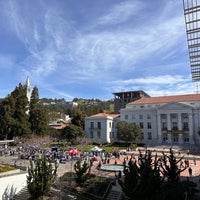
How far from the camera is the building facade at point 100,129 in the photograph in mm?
60303

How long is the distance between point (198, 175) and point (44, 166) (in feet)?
58.4

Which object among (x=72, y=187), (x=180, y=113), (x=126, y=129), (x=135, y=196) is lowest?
(x=72, y=187)

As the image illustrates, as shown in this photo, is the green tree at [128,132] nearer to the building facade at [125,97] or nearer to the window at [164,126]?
the window at [164,126]

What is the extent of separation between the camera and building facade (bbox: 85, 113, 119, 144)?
60303 mm

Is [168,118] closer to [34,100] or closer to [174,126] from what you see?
[174,126]

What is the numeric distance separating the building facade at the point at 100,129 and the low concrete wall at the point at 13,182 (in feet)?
121

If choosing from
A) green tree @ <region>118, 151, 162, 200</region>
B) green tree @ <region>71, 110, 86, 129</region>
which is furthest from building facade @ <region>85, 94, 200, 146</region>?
green tree @ <region>118, 151, 162, 200</region>

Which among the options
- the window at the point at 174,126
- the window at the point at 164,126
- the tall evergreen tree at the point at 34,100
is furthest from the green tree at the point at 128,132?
the tall evergreen tree at the point at 34,100

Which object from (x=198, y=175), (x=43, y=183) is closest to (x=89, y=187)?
(x=43, y=183)

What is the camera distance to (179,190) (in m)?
13.3

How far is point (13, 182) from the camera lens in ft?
71.7

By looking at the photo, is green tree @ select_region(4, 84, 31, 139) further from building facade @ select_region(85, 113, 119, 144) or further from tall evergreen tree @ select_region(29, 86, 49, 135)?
building facade @ select_region(85, 113, 119, 144)

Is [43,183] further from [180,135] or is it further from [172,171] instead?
[180,135]

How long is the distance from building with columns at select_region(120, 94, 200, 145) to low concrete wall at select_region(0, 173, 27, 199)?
40377 mm
